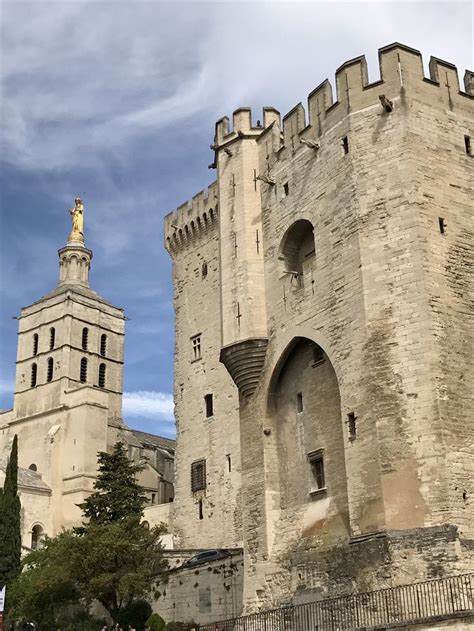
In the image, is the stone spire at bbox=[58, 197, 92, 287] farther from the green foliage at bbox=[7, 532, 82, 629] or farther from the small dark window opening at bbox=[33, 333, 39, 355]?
the green foliage at bbox=[7, 532, 82, 629]

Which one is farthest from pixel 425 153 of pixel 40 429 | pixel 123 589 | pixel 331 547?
pixel 40 429

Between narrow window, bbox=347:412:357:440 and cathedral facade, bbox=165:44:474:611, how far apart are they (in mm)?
33

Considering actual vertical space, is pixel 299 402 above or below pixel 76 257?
below

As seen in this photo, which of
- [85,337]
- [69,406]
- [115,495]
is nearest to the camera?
[115,495]

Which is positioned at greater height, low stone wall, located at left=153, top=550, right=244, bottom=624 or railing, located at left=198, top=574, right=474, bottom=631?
low stone wall, located at left=153, top=550, right=244, bottom=624

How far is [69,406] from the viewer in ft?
178

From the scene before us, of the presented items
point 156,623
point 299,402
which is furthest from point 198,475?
point 299,402

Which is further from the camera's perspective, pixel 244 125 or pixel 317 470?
pixel 244 125

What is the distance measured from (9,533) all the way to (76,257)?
114 feet

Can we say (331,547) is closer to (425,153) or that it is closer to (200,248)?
(425,153)

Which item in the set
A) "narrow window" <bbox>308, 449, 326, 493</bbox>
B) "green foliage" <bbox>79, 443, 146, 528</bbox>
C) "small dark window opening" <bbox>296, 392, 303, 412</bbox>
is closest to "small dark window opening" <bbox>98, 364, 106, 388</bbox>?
"green foliage" <bbox>79, 443, 146, 528</bbox>

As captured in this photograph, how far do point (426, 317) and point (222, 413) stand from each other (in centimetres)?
1773

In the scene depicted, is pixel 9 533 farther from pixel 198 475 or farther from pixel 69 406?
pixel 69 406

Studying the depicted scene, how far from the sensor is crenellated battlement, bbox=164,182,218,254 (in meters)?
37.8
